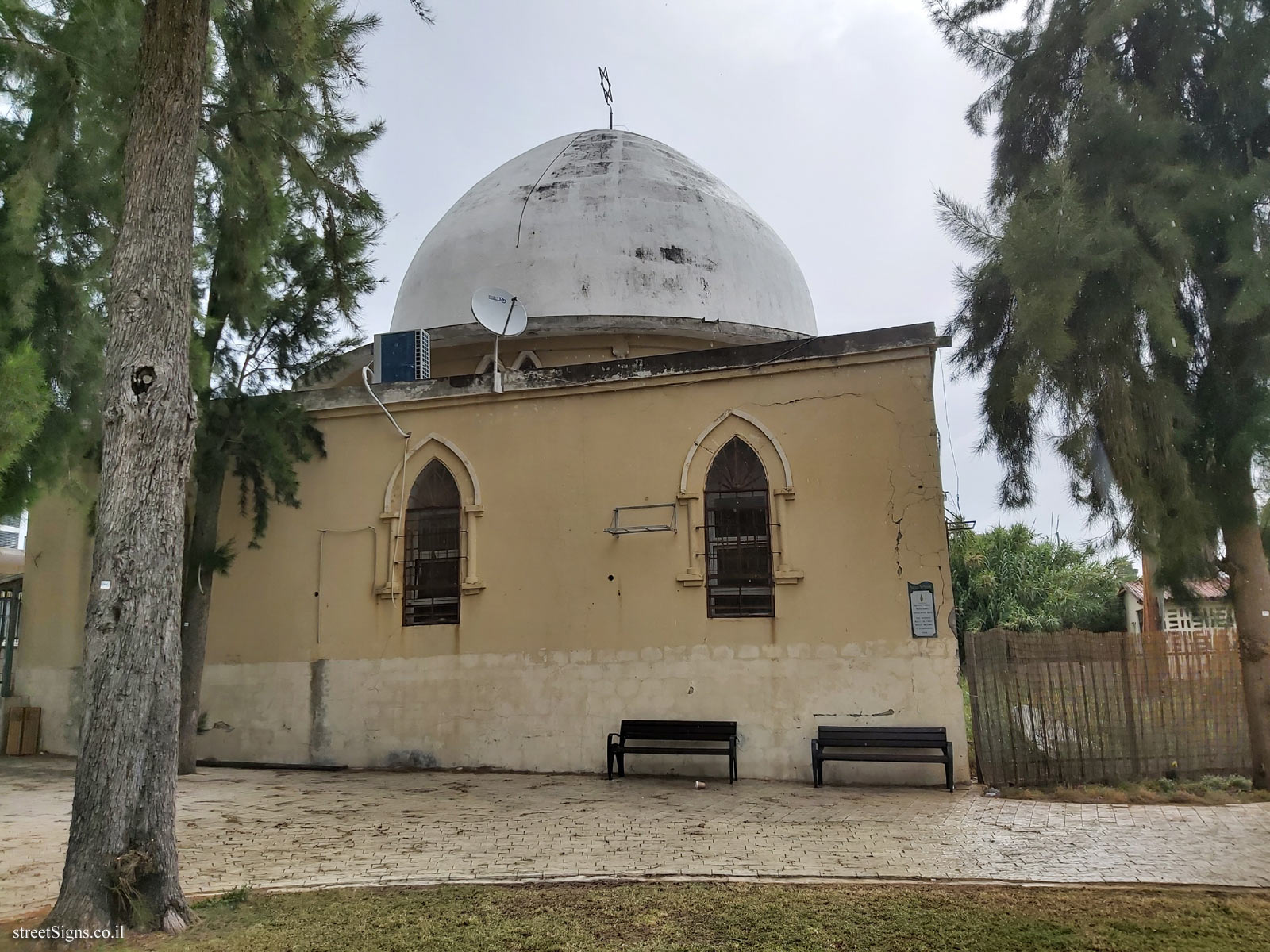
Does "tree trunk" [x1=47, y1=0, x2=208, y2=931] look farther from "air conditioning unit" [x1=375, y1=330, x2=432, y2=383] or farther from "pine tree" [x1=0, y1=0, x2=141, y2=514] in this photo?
"air conditioning unit" [x1=375, y1=330, x2=432, y2=383]

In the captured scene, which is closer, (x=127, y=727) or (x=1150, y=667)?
(x=127, y=727)

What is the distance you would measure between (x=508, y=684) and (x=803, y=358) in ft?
15.9

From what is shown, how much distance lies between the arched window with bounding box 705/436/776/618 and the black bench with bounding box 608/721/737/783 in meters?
1.18

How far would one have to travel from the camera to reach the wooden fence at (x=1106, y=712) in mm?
8867

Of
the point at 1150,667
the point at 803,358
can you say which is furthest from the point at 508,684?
the point at 1150,667

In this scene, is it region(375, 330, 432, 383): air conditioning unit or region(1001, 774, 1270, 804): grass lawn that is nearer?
region(1001, 774, 1270, 804): grass lawn

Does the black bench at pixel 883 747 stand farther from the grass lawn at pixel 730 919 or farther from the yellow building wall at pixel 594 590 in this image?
the grass lawn at pixel 730 919

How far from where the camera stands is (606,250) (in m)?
13.5

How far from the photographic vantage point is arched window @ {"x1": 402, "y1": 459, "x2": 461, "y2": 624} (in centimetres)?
1105

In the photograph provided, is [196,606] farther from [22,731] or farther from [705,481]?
[705,481]

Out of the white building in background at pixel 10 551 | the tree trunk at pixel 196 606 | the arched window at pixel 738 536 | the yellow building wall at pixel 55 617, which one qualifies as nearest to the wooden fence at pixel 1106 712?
the arched window at pixel 738 536

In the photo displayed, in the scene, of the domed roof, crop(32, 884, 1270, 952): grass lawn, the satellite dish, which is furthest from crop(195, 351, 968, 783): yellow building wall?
crop(32, 884, 1270, 952): grass lawn

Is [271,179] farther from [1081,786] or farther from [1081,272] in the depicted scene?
[1081,786]

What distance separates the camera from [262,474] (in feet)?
36.7
